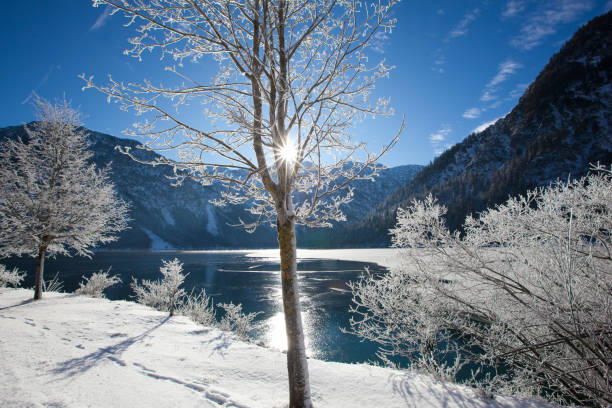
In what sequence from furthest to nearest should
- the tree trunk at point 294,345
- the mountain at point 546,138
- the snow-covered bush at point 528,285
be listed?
the mountain at point 546,138 < the snow-covered bush at point 528,285 < the tree trunk at point 294,345

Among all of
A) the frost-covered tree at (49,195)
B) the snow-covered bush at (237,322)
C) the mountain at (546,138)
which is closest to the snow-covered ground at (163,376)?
the snow-covered bush at (237,322)

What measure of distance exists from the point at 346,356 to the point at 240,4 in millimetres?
14055

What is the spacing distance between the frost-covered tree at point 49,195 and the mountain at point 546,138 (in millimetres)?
69135

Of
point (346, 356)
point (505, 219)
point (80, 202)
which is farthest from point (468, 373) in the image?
point (80, 202)

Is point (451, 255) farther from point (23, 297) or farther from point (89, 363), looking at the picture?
point (23, 297)

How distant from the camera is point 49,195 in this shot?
10.2m

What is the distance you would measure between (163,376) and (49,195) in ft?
33.1

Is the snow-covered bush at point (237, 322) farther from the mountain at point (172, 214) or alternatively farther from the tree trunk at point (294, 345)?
the mountain at point (172, 214)

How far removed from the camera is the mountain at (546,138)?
71.3 metres

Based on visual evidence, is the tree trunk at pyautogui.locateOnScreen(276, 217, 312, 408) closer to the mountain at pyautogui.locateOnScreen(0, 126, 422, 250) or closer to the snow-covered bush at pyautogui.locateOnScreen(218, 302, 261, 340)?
the snow-covered bush at pyautogui.locateOnScreen(218, 302, 261, 340)

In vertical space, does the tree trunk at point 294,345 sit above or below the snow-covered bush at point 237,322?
above

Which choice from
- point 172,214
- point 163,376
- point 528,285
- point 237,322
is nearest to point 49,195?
point 237,322

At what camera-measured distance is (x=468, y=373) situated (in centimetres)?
1161

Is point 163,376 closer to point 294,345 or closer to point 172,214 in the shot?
point 294,345
